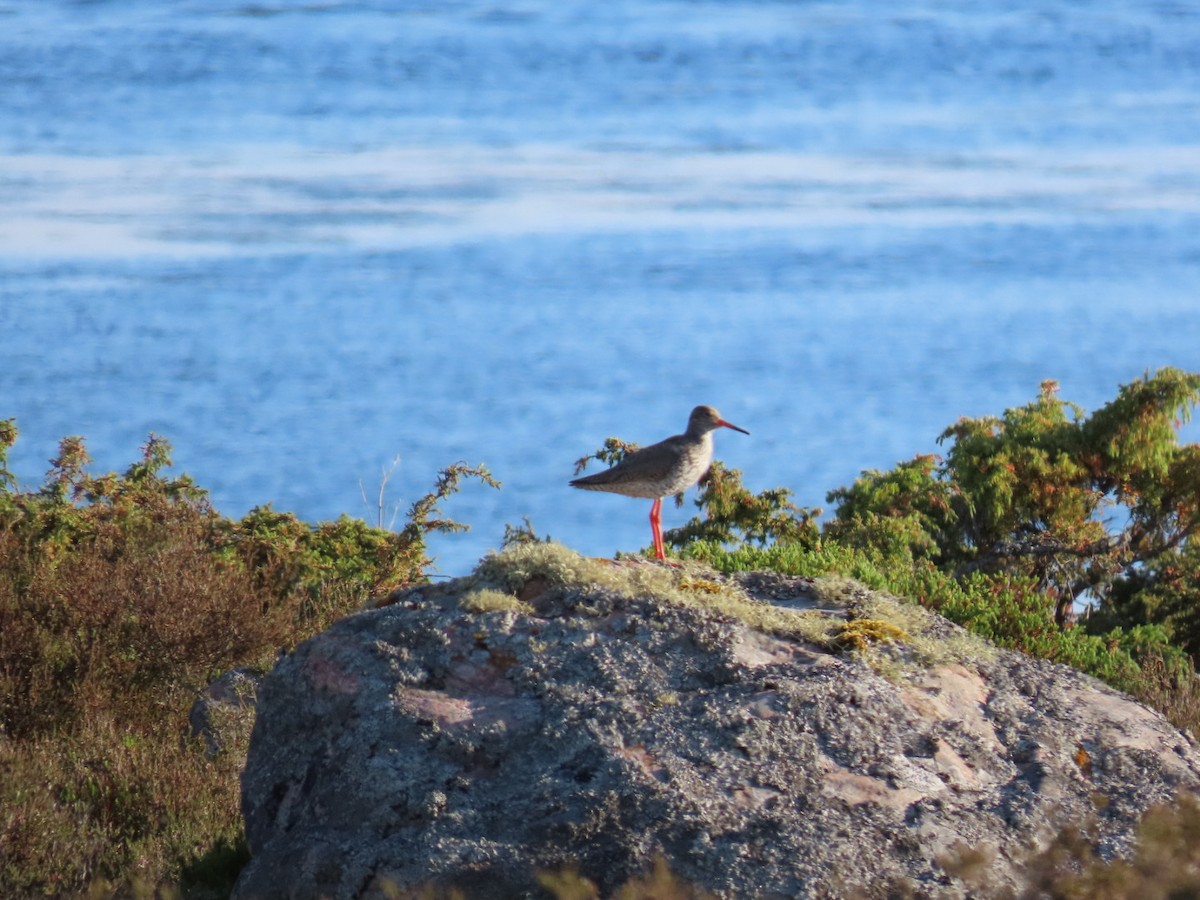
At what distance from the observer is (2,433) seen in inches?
463

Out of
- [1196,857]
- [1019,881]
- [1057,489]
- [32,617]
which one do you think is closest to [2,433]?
[32,617]

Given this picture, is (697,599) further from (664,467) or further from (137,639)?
(137,639)

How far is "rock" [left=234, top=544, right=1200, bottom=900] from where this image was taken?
184 inches

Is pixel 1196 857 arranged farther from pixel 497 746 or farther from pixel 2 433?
pixel 2 433

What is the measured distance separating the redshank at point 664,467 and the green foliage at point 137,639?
232 centimetres

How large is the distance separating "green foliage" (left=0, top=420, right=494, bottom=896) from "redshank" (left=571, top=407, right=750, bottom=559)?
2.32 meters

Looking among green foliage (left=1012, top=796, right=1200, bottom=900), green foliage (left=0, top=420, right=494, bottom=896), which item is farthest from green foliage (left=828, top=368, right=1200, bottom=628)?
green foliage (left=1012, top=796, right=1200, bottom=900)

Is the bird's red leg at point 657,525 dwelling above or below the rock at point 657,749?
above

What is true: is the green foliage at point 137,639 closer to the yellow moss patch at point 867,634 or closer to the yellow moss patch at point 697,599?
the yellow moss patch at point 697,599

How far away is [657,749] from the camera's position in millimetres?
4945

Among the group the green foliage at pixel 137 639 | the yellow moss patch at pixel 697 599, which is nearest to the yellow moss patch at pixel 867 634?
the yellow moss patch at pixel 697 599

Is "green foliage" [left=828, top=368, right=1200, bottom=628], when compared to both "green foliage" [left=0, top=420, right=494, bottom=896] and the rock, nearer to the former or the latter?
"green foliage" [left=0, top=420, right=494, bottom=896]

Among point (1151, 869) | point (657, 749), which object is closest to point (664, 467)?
point (657, 749)

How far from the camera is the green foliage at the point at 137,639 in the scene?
21.9 feet
